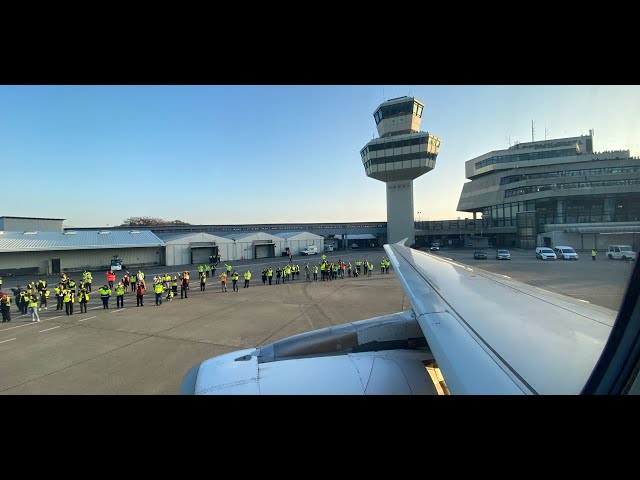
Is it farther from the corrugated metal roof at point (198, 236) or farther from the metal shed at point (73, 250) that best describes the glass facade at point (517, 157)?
the metal shed at point (73, 250)

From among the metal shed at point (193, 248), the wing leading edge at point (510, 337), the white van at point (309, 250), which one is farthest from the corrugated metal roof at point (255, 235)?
the wing leading edge at point (510, 337)

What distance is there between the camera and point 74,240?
28266mm

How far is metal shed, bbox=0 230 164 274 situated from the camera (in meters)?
24.4

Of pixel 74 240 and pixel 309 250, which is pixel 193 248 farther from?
pixel 309 250

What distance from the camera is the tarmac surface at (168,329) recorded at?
565 cm

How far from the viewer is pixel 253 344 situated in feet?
25.2

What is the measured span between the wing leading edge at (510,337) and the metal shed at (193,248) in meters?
36.4

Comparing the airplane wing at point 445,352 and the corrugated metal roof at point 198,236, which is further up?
the corrugated metal roof at point 198,236

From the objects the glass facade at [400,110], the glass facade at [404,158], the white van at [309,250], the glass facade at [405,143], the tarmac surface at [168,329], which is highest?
the glass facade at [400,110]

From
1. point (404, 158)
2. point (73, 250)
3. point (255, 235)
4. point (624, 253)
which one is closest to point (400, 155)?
point (404, 158)
